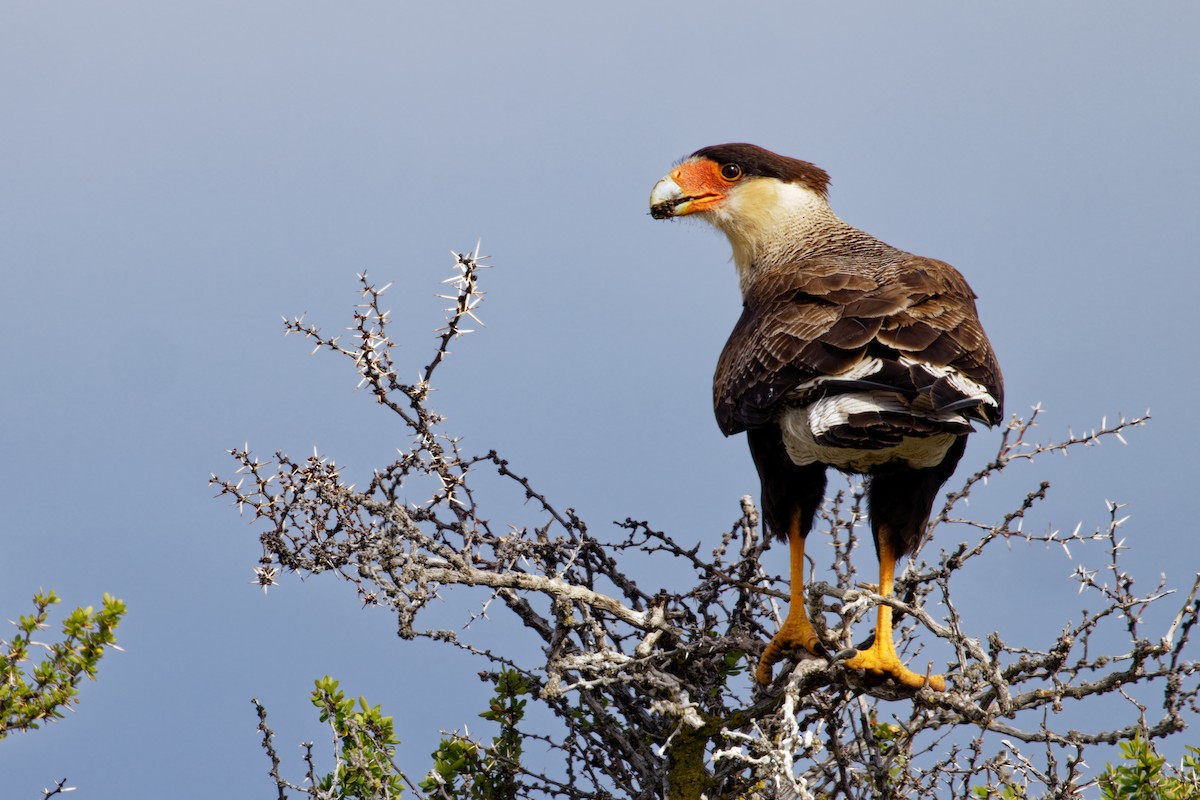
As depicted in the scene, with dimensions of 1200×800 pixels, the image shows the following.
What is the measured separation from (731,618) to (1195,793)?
1704mm

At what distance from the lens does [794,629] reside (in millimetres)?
4461

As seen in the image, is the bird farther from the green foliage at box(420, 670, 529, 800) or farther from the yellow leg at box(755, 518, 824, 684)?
the green foliage at box(420, 670, 529, 800)

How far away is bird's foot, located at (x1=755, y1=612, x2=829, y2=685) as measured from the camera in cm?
438

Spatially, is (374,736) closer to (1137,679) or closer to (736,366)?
(736,366)

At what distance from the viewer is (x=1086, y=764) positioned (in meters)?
3.75

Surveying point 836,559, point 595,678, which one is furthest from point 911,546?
point 595,678

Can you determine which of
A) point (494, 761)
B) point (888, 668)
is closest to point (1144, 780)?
point (888, 668)

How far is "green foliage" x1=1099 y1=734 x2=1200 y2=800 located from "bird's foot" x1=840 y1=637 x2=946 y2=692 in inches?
25.6

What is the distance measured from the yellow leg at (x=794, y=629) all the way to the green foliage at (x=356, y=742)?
1.48 m

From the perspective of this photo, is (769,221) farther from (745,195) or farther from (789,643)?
(789,643)

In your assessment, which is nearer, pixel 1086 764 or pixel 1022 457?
pixel 1086 764

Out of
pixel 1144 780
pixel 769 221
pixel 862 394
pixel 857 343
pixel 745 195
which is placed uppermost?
pixel 745 195

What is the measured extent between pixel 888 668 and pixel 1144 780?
92cm

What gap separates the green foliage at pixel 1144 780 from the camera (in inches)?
148
